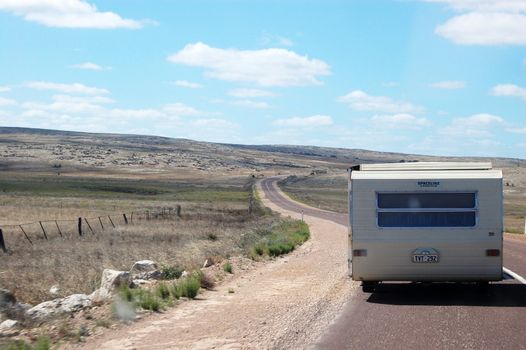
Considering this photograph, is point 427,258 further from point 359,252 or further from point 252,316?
point 252,316

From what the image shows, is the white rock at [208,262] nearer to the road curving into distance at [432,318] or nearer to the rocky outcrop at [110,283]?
the rocky outcrop at [110,283]

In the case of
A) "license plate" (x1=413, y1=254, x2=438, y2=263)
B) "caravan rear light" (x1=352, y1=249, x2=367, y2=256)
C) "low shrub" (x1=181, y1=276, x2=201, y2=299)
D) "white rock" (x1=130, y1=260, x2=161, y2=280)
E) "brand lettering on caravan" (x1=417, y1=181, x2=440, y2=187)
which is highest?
"brand lettering on caravan" (x1=417, y1=181, x2=440, y2=187)

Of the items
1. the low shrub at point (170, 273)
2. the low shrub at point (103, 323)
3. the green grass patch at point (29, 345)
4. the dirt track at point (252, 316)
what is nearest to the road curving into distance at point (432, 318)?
the dirt track at point (252, 316)

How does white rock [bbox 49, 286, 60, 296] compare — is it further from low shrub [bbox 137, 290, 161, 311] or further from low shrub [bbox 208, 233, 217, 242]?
low shrub [bbox 208, 233, 217, 242]

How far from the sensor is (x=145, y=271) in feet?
58.0

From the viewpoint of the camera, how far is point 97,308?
12602mm

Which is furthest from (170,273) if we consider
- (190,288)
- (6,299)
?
(6,299)

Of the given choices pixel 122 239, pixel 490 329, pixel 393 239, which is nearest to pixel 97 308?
pixel 393 239

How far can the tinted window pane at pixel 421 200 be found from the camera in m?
13.3

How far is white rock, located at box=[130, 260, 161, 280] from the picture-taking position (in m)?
17.0

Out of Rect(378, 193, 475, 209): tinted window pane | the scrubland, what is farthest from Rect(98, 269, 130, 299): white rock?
Rect(378, 193, 475, 209): tinted window pane

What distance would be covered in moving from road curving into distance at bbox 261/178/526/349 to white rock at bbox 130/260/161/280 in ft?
16.2

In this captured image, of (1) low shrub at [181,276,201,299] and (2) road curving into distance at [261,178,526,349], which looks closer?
(2) road curving into distance at [261,178,526,349]

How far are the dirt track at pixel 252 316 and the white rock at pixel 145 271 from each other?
6.17 ft
